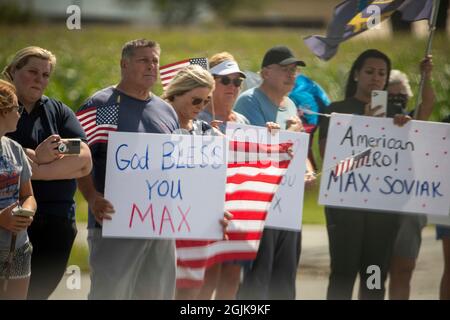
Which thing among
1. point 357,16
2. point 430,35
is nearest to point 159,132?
point 357,16

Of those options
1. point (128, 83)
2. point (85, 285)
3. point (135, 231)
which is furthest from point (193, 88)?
point (85, 285)

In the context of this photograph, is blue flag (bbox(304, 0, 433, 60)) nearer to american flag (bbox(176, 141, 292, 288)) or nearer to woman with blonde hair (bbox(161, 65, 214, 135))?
american flag (bbox(176, 141, 292, 288))

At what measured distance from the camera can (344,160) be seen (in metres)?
7.63

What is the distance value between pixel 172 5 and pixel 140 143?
124ft

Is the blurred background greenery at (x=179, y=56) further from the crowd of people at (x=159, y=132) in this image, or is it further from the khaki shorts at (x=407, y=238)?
the khaki shorts at (x=407, y=238)

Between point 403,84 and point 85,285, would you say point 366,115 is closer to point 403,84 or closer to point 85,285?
point 403,84

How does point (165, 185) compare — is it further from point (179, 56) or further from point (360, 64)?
point (179, 56)

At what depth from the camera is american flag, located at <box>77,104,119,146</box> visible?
6473mm

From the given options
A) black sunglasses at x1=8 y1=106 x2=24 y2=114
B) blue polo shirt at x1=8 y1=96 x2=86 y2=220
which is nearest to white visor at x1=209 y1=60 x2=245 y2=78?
blue polo shirt at x1=8 y1=96 x2=86 y2=220

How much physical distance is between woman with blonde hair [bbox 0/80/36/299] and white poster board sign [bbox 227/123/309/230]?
5.96 feet

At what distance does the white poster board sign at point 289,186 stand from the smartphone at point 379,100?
0.74 metres

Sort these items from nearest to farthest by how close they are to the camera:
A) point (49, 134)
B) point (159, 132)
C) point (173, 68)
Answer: point (49, 134)
point (159, 132)
point (173, 68)

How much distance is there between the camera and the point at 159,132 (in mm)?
6598

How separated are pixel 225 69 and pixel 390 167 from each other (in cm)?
139
